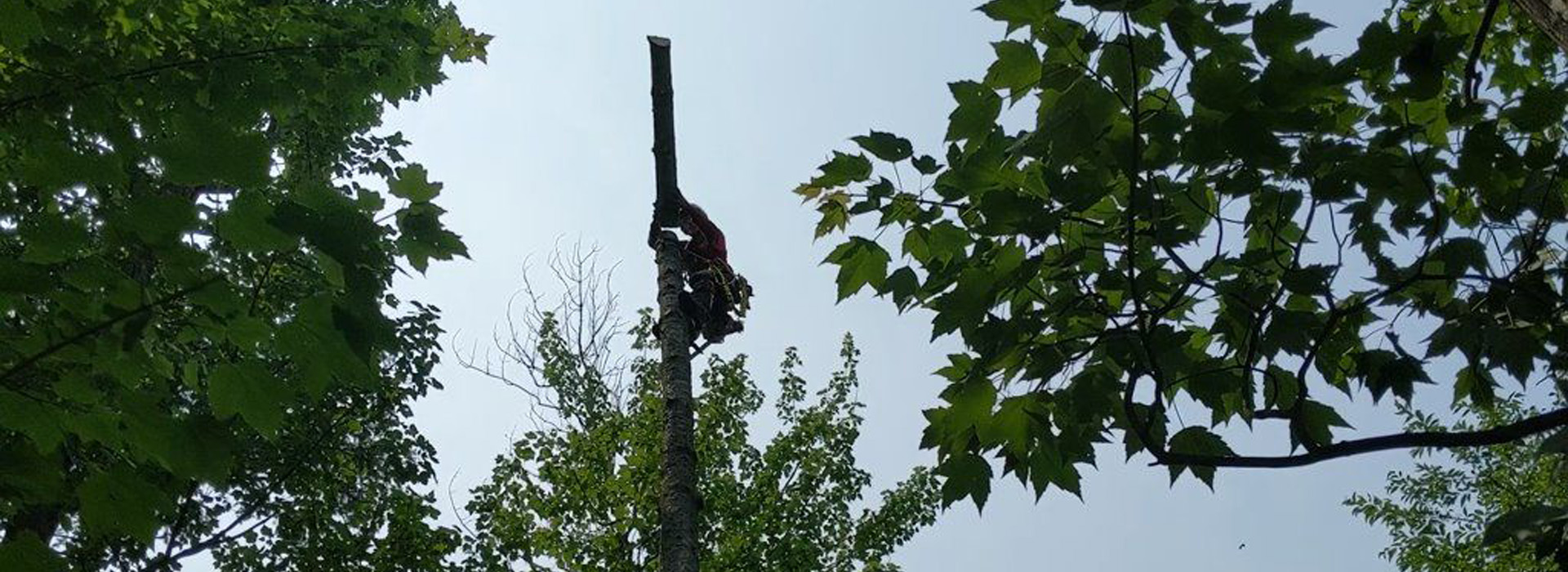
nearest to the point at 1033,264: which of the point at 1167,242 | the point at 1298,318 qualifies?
the point at 1167,242

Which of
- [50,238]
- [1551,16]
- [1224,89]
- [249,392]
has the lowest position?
[249,392]

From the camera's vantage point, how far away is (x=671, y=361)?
472 centimetres

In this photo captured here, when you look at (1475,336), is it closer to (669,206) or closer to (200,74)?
(669,206)

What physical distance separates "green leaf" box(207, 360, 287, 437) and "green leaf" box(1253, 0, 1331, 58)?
Result: 1823mm

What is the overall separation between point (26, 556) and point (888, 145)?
1.83 meters

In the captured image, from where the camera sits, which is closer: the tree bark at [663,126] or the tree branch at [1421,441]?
the tree branch at [1421,441]

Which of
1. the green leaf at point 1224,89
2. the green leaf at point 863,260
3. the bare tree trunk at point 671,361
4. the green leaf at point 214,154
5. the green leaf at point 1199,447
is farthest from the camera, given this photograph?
the bare tree trunk at point 671,361

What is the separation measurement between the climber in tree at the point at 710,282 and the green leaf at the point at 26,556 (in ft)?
14.4

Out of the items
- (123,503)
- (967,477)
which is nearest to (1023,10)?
(967,477)

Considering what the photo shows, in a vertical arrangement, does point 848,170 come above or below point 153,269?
above

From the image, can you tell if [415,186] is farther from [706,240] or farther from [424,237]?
[706,240]

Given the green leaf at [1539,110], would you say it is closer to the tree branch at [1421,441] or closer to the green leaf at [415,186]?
the tree branch at [1421,441]

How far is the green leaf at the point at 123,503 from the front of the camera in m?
2.05

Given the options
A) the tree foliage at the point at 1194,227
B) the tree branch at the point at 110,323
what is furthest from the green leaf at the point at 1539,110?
the tree branch at the point at 110,323
